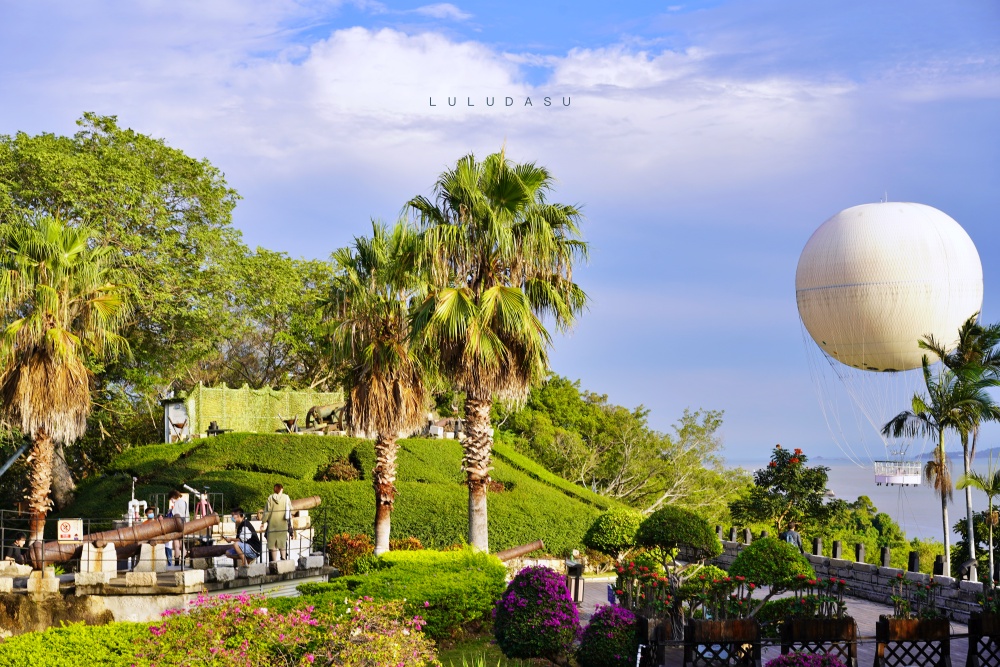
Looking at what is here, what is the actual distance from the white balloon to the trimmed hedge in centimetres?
1286

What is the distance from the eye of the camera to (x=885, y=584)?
21844mm

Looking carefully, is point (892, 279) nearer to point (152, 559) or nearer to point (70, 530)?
point (152, 559)

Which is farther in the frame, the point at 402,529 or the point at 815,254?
the point at 402,529

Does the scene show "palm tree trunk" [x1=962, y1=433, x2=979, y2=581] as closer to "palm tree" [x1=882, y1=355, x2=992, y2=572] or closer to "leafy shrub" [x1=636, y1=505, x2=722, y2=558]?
"palm tree" [x1=882, y1=355, x2=992, y2=572]

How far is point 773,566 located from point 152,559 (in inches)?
462

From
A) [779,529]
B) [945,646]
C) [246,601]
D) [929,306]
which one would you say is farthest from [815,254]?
[246,601]

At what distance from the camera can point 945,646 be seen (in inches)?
500

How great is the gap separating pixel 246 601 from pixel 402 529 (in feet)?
58.4

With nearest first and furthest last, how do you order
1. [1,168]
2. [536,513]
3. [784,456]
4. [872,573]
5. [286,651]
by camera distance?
[286,651] → [872,573] → [784,456] → [536,513] → [1,168]

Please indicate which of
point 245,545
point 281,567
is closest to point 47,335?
point 245,545

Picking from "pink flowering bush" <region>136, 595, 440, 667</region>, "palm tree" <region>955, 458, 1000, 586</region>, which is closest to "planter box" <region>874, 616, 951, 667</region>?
"pink flowering bush" <region>136, 595, 440, 667</region>

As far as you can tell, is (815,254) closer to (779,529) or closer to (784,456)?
(784,456)

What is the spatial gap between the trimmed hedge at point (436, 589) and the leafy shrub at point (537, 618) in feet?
6.34

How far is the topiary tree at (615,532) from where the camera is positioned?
72.3ft
